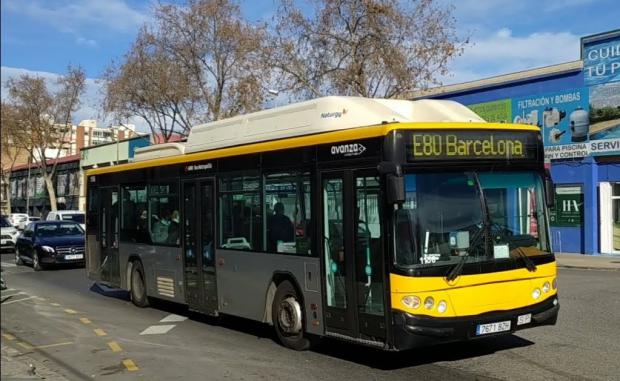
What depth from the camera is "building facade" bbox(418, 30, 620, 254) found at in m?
24.0

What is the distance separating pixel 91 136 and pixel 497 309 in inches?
3311

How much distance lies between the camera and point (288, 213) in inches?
331

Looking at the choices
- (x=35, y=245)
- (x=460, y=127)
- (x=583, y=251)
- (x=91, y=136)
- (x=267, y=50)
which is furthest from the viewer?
(x=91, y=136)

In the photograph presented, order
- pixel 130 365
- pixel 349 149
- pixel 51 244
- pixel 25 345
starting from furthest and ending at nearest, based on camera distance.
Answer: pixel 51 244 < pixel 25 345 < pixel 130 365 < pixel 349 149


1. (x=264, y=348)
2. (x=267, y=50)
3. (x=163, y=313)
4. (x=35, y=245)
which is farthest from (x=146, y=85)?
(x=264, y=348)

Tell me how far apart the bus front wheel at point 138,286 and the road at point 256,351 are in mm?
312

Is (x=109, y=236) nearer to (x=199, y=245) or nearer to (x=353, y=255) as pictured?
(x=199, y=245)

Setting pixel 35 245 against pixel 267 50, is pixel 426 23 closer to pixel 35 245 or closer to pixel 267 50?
pixel 267 50

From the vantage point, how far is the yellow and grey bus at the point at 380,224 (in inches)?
265

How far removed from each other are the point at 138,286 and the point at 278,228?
5.21 meters

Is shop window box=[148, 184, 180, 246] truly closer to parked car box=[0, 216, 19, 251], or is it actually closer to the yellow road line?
the yellow road line

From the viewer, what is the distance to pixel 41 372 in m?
7.06

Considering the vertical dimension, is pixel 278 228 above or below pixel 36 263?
above

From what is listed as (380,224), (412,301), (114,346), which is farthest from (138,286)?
(412,301)
